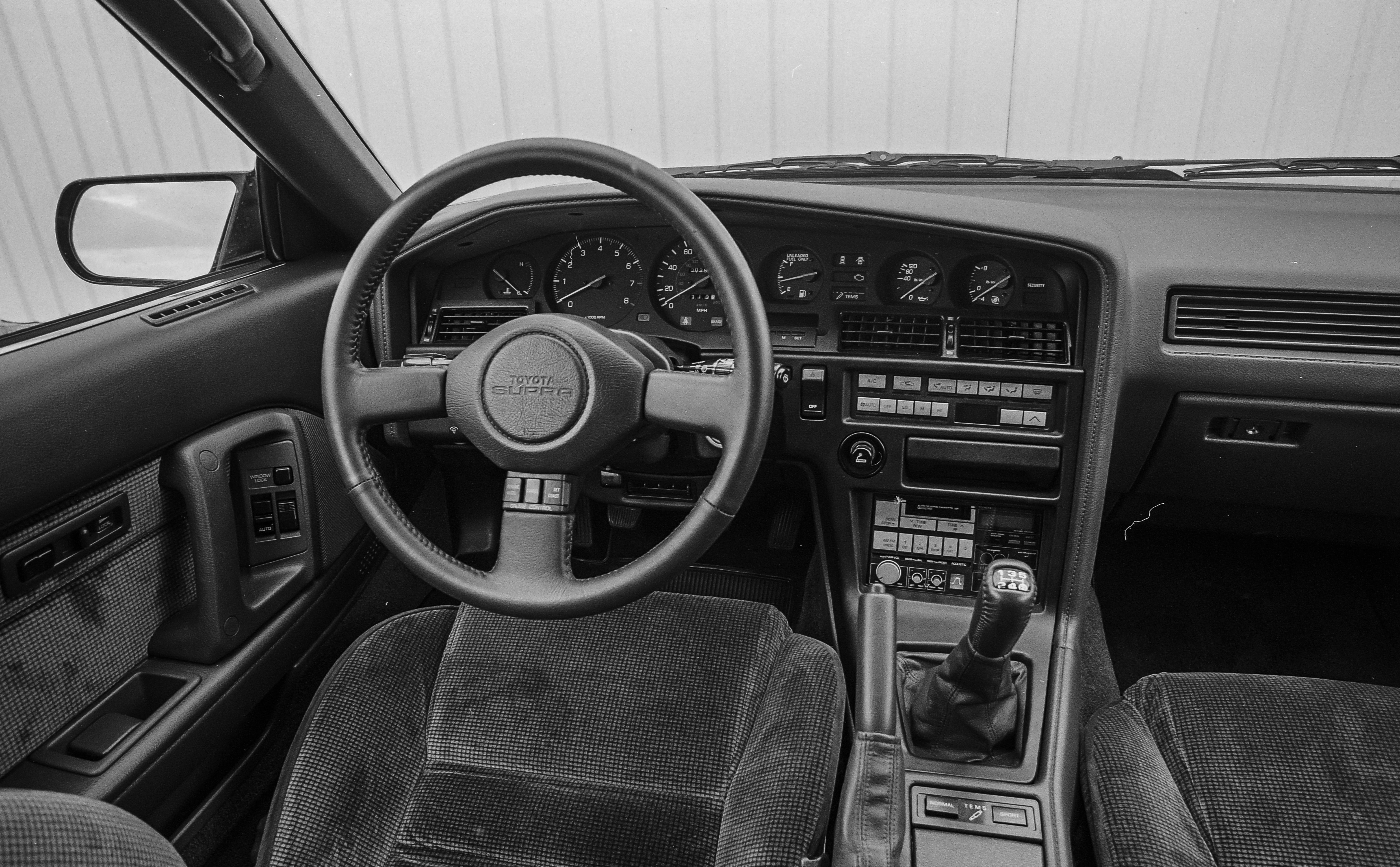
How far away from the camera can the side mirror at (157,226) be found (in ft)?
6.38

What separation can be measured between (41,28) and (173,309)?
780mm

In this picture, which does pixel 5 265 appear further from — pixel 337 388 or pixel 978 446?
pixel 978 446

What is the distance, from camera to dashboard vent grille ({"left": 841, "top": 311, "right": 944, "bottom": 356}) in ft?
5.71

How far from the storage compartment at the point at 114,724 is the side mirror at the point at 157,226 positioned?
0.82 m

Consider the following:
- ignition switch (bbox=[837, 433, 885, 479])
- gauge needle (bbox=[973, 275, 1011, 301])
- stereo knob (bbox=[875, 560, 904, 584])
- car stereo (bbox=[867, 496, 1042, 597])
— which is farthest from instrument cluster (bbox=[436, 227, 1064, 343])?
stereo knob (bbox=[875, 560, 904, 584])

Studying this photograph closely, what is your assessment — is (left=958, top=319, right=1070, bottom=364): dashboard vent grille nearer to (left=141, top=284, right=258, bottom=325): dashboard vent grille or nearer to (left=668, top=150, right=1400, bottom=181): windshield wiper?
(left=668, top=150, right=1400, bottom=181): windshield wiper

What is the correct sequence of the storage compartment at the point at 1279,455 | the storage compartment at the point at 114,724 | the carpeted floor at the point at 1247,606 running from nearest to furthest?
the storage compartment at the point at 114,724 < the storage compartment at the point at 1279,455 < the carpeted floor at the point at 1247,606

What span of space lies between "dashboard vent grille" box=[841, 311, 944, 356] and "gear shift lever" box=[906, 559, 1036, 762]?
1.47 feet

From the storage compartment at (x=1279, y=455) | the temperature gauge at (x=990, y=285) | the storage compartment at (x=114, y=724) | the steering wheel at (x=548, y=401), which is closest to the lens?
the steering wheel at (x=548, y=401)

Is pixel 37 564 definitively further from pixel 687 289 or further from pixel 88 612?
pixel 687 289

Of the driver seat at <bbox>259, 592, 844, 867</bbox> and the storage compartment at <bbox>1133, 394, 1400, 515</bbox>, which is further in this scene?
the storage compartment at <bbox>1133, 394, 1400, 515</bbox>

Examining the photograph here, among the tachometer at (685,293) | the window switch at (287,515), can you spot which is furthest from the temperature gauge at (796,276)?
the window switch at (287,515)

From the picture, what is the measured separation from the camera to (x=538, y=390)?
4.10 feet

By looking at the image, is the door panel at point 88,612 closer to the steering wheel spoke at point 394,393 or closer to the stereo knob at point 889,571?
the steering wheel spoke at point 394,393
